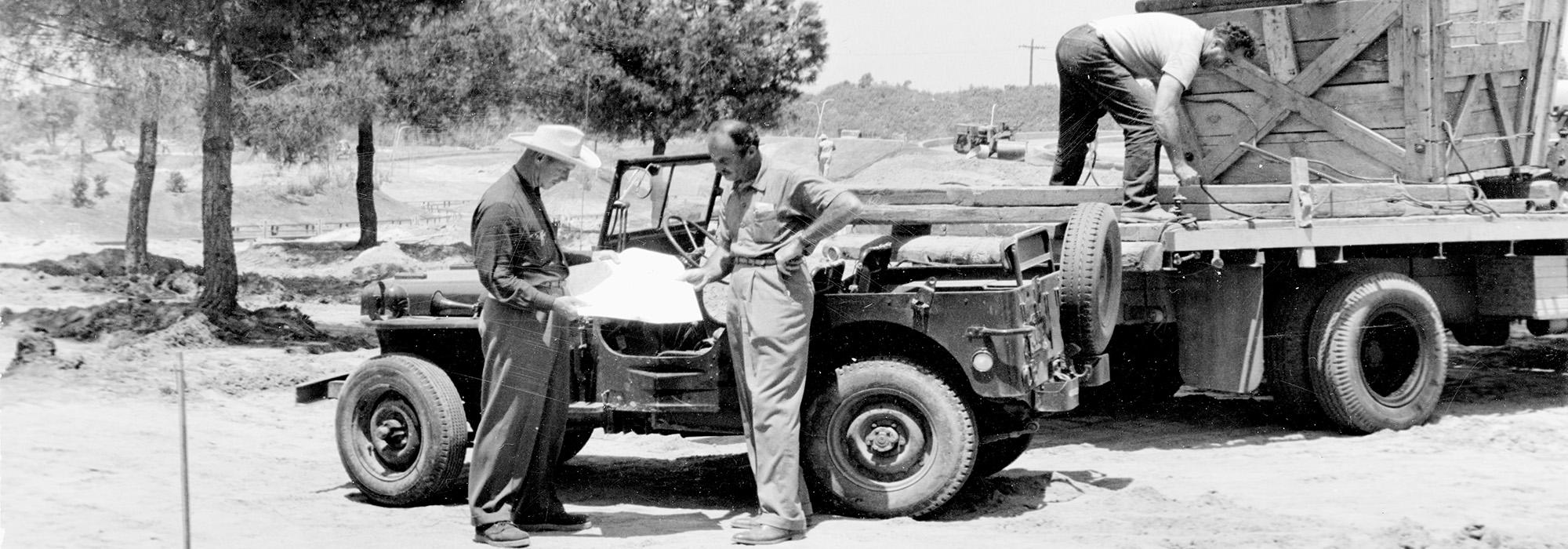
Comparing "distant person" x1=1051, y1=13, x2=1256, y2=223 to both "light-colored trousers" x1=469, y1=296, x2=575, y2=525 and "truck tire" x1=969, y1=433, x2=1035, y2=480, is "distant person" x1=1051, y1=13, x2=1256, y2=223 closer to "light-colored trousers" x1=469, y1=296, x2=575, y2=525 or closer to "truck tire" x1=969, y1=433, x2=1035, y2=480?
"truck tire" x1=969, y1=433, x2=1035, y2=480

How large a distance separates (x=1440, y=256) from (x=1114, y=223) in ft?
11.0

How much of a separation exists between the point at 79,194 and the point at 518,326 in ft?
106

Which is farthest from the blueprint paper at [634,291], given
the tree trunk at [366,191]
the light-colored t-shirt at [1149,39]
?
the tree trunk at [366,191]

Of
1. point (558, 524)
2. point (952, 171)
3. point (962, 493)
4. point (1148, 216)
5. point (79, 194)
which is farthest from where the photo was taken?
point (79, 194)

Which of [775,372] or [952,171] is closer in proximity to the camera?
[775,372]

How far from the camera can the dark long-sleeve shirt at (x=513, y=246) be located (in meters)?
6.42

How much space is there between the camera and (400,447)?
7.38m

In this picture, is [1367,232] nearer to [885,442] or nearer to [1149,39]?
[1149,39]

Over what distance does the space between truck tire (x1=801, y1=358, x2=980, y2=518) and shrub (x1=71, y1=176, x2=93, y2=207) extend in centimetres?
3184

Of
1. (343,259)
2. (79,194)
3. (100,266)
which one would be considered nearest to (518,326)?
(100,266)

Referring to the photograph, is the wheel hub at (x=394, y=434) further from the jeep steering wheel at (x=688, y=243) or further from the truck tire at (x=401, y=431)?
the jeep steering wheel at (x=688, y=243)

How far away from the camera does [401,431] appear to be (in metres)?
7.38

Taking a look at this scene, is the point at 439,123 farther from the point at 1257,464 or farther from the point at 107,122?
the point at 1257,464

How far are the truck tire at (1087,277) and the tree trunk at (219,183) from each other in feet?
35.1
